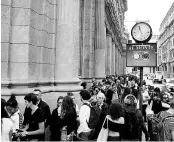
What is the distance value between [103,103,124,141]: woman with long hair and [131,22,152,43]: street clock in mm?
3655

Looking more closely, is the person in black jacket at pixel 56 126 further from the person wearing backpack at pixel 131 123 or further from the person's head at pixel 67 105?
the person wearing backpack at pixel 131 123

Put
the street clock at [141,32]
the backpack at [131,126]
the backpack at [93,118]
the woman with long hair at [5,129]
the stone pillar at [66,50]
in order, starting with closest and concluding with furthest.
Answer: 1. the woman with long hair at [5,129]
2. the backpack at [131,126]
3. the backpack at [93,118]
4. the street clock at [141,32]
5. the stone pillar at [66,50]

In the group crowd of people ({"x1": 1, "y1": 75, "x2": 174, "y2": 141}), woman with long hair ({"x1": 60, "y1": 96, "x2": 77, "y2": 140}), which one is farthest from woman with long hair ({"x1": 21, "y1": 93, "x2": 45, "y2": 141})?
woman with long hair ({"x1": 60, "y1": 96, "x2": 77, "y2": 140})

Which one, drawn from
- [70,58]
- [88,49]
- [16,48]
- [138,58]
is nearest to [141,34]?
[138,58]

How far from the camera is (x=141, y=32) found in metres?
7.04

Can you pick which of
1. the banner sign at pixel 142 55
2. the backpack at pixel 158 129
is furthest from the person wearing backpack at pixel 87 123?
the banner sign at pixel 142 55

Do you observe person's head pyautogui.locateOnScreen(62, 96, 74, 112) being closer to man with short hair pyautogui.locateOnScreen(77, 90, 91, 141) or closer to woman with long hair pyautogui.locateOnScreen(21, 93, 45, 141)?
man with short hair pyautogui.locateOnScreen(77, 90, 91, 141)

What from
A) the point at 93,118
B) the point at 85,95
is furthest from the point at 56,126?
the point at 85,95

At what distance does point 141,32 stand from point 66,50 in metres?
2.79

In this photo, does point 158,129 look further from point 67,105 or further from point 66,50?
point 66,50

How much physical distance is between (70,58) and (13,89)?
8.20 feet

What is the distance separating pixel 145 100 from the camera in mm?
9641

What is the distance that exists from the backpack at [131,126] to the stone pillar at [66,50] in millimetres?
3949

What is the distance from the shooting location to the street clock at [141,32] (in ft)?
22.7
